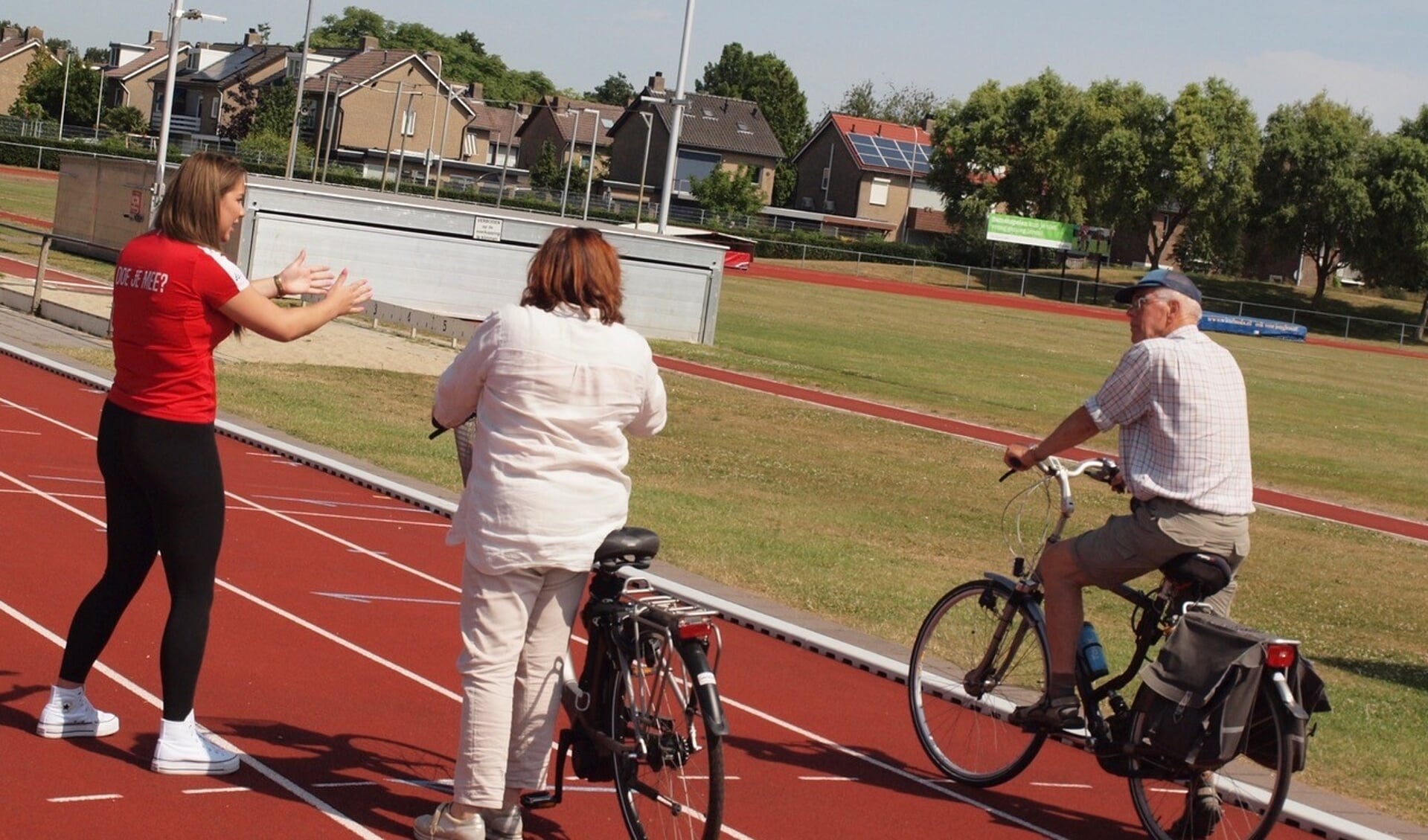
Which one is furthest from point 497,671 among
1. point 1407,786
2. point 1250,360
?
point 1250,360

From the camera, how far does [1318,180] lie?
3393 inches

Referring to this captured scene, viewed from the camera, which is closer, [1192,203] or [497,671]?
[497,671]

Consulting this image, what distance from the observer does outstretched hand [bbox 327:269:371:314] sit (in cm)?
532

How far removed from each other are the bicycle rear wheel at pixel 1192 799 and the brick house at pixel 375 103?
333 ft

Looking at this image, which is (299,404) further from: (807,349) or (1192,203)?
(1192,203)

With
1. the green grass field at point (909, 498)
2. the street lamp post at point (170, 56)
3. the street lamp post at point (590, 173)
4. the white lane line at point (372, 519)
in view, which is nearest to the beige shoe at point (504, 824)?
the green grass field at point (909, 498)

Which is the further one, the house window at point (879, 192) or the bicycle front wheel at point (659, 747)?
the house window at point (879, 192)

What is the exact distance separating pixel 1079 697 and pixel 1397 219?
84644 mm

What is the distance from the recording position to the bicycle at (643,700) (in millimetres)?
4684

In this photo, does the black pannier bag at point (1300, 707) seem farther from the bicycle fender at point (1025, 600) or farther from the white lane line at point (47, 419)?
the white lane line at point (47, 419)

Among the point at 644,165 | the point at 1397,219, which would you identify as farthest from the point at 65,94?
the point at 1397,219

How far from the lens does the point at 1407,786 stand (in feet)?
23.1

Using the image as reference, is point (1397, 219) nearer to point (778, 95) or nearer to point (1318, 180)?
point (1318, 180)

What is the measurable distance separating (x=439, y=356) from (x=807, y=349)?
11.8 metres
